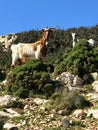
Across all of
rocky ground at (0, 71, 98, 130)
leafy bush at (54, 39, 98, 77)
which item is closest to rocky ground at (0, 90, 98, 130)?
rocky ground at (0, 71, 98, 130)

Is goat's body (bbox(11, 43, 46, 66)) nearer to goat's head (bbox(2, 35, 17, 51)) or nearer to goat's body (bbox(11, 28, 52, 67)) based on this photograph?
goat's body (bbox(11, 28, 52, 67))

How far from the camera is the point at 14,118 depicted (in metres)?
16.8

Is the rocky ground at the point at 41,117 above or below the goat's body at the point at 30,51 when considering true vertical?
below

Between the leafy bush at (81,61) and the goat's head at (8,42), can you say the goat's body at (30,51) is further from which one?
the goat's head at (8,42)

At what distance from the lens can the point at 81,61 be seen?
2220 cm

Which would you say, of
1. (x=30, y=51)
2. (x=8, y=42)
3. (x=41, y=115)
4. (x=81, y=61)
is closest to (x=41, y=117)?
(x=41, y=115)

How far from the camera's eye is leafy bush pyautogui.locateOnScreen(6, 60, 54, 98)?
19.7 meters

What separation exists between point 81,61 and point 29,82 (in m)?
3.11

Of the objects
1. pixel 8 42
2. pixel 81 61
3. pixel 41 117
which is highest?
pixel 8 42

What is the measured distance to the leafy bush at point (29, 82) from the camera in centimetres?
1973

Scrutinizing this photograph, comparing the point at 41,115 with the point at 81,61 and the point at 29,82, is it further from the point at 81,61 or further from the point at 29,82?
the point at 81,61

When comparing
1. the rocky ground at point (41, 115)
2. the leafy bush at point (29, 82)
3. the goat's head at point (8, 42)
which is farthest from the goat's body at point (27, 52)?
the goat's head at point (8, 42)

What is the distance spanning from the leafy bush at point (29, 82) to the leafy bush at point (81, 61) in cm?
128

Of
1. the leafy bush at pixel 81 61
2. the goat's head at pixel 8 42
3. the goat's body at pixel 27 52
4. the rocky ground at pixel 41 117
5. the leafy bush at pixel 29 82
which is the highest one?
the goat's head at pixel 8 42
